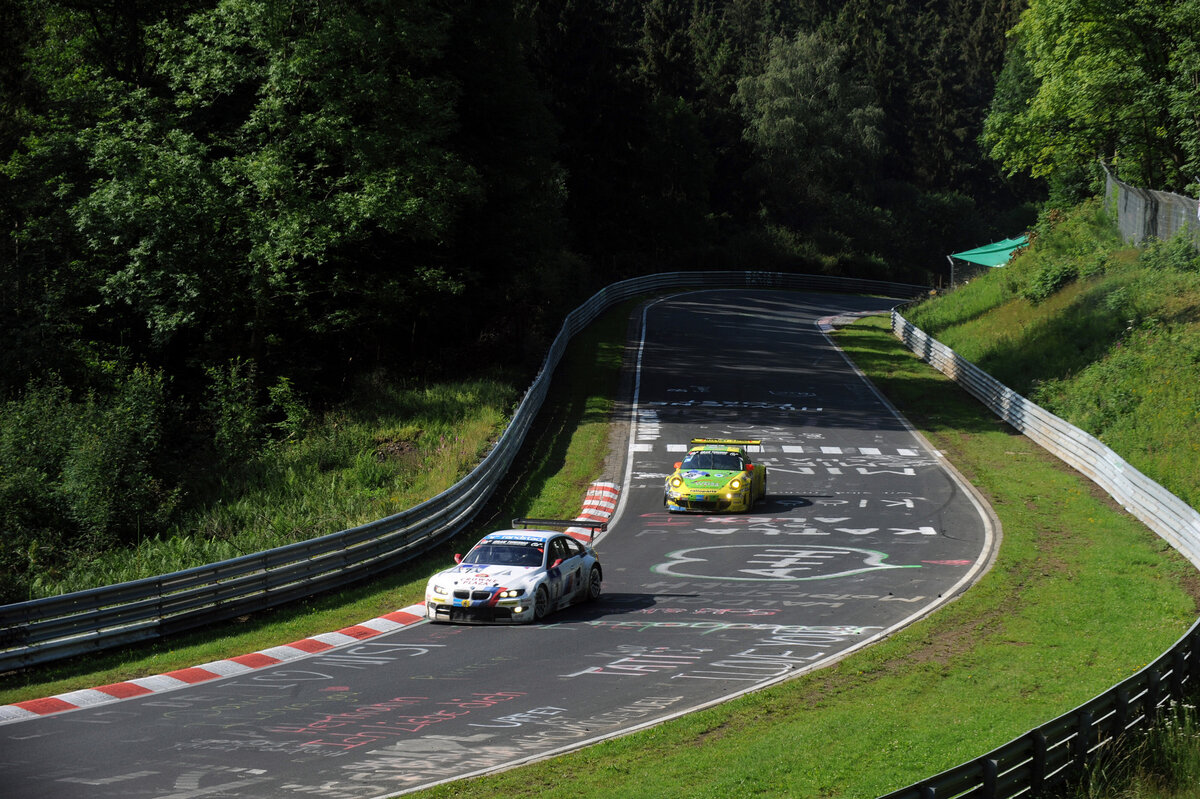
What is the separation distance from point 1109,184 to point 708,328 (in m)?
19.8

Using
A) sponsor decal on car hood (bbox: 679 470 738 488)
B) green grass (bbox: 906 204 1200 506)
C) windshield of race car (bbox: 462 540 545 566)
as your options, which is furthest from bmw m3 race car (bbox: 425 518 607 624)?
green grass (bbox: 906 204 1200 506)

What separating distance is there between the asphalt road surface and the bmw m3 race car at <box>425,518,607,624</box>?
0.28m

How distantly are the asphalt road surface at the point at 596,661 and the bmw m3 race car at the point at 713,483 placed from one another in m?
0.40

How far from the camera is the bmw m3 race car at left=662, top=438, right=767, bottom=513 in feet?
88.0

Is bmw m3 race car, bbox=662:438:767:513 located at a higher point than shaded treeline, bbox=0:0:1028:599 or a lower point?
lower

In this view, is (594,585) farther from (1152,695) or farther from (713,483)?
(1152,695)

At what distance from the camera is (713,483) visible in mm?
26969

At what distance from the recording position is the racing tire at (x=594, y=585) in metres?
19.4

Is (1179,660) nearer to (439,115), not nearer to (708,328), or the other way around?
(439,115)

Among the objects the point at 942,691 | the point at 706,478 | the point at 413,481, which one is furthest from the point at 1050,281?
the point at 942,691

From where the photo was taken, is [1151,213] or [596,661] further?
[1151,213]

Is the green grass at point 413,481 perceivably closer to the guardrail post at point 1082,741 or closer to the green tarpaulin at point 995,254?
the guardrail post at point 1082,741

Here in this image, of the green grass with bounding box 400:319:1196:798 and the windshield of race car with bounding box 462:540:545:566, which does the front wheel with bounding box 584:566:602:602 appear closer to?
the windshield of race car with bounding box 462:540:545:566

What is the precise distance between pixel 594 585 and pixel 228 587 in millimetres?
6009
